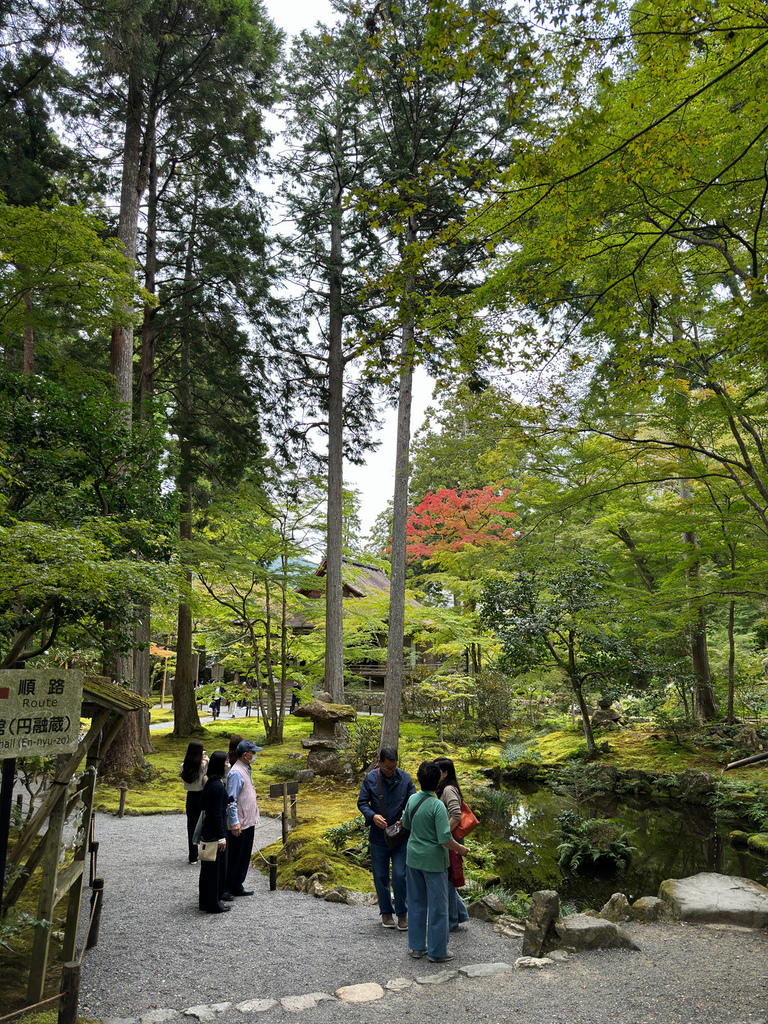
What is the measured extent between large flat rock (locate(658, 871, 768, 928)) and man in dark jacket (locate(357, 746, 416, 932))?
2.53m

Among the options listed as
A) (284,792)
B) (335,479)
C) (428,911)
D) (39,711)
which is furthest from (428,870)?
(335,479)

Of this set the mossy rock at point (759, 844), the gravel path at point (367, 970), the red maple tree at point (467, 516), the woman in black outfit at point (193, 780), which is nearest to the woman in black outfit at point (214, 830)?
the gravel path at point (367, 970)

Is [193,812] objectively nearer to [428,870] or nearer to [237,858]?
[237,858]

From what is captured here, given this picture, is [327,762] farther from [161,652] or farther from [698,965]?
[161,652]

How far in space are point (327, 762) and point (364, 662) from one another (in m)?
13.7

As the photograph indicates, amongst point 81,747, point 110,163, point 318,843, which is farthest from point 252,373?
point 81,747

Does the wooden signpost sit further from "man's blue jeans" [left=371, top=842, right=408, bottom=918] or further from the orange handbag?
the orange handbag

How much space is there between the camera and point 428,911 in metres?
4.44

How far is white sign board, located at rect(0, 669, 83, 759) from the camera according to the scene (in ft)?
10.9

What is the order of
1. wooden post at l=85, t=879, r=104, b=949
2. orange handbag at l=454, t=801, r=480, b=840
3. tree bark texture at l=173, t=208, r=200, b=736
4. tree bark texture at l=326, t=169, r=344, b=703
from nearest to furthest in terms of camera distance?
1. wooden post at l=85, t=879, r=104, b=949
2. orange handbag at l=454, t=801, r=480, b=840
3. tree bark texture at l=326, t=169, r=344, b=703
4. tree bark texture at l=173, t=208, r=200, b=736

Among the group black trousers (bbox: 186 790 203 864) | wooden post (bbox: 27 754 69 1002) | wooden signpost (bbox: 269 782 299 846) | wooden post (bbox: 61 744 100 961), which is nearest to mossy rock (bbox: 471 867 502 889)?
wooden signpost (bbox: 269 782 299 846)

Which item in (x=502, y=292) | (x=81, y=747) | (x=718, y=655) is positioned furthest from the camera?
(x=718, y=655)

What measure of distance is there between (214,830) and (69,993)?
2200 mm

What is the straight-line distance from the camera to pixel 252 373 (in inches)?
539
